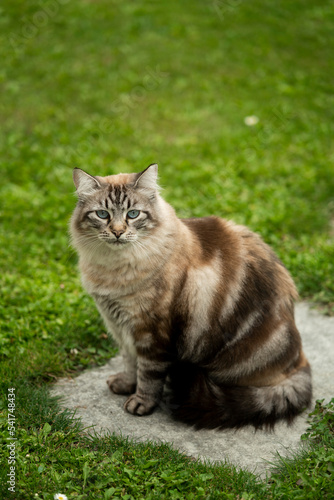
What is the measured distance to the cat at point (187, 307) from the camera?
11.6ft

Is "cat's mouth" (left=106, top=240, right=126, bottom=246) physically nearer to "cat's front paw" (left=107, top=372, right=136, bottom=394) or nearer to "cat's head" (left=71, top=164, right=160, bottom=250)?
"cat's head" (left=71, top=164, right=160, bottom=250)

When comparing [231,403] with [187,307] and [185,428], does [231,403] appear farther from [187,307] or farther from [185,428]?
[187,307]

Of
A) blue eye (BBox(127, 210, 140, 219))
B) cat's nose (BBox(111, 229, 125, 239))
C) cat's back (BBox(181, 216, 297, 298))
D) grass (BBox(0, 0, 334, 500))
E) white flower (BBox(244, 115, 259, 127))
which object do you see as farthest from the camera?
white flower (BBox(244, 115, 259, 127))

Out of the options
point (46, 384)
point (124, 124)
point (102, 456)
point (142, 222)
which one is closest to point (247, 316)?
point (142, 222)

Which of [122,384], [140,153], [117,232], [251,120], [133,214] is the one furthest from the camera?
[251,120]

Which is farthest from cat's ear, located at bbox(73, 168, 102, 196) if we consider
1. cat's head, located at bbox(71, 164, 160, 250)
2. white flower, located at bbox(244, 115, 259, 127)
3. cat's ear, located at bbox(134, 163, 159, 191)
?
white flower, located at bbox(244, 115, 259, 127)

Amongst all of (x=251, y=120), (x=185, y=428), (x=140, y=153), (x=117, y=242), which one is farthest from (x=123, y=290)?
(x=251, y=120)

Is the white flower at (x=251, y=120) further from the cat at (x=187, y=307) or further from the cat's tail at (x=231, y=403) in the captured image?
the cat's tail at (x=231, y=403)

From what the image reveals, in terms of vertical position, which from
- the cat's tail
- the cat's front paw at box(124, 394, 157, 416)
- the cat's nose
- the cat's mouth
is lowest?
the cat's front paw at box(124, 394, 157, 416)

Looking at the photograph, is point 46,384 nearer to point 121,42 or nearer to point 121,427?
point 121,427

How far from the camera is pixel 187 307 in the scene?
141 inches

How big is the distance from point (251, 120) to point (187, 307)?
208 inches

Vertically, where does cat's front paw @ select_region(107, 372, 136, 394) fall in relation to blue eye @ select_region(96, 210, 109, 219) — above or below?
below

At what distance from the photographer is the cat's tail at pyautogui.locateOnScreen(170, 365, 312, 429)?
11.7 feet
